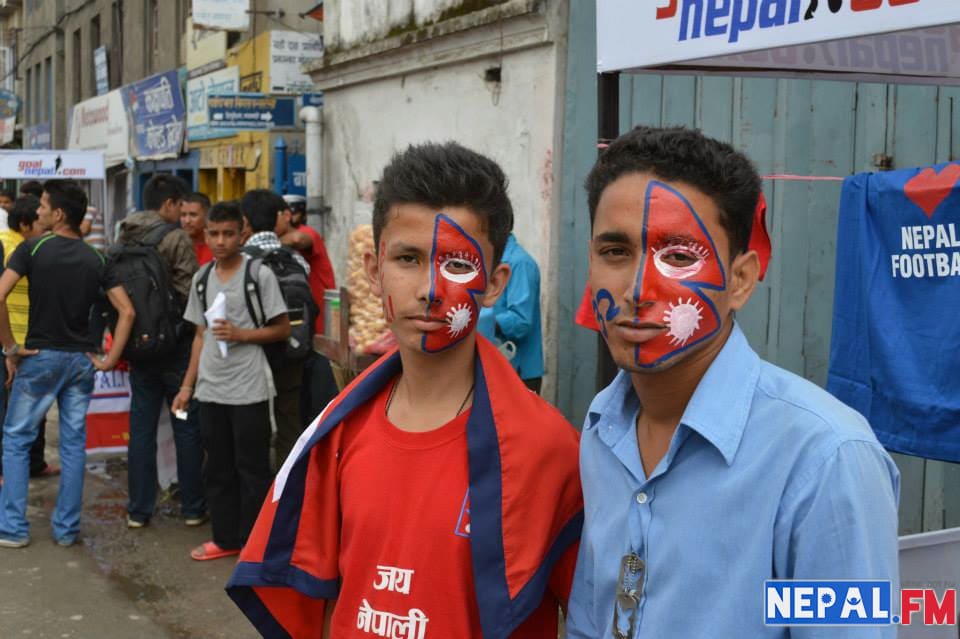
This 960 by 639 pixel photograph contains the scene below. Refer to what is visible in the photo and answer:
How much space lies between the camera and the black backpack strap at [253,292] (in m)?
5.73

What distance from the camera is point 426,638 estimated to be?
2.11 metres

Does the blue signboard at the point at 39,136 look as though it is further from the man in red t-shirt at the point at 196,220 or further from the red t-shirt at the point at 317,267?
the red t-shirt at the point at 317,267

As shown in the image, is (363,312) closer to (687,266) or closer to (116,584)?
(116,584)

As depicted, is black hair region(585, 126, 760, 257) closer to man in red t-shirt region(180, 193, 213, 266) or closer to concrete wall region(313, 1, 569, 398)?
concrete wall region(313, 1, 569, 398)

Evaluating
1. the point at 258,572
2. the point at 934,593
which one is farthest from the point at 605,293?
the point at 934,593

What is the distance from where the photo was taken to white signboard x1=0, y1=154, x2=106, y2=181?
520 inches

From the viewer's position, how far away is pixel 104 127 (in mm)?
22328

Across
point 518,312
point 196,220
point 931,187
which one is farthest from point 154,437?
point 931,187

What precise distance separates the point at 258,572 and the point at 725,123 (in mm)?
4551

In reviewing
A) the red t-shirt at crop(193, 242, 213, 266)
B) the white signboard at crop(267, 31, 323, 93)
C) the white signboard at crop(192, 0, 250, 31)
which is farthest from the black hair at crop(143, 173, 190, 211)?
the white signboard at crop(192, 0, 250, 31)

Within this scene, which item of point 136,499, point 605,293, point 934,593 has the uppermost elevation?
point 605,293

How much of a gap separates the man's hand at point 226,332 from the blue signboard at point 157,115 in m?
12.2

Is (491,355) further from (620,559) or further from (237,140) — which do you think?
(237,140)

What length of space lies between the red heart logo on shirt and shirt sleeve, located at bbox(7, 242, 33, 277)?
4.89 meters
